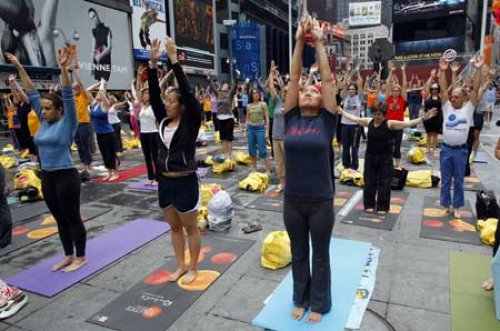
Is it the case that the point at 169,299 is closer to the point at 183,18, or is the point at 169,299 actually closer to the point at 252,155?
the point at 252,155

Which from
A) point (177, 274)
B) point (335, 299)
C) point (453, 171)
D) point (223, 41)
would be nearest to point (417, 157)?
point (453, 171)

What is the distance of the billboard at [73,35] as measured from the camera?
20.7 m

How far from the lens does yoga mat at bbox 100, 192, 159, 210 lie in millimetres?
6857

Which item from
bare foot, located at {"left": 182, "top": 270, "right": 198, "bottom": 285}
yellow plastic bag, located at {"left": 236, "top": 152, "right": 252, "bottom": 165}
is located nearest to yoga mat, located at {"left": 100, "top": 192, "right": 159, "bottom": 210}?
bare foot, located at {"left": 182, "top": 270, "right": 198, "bottom": 285}

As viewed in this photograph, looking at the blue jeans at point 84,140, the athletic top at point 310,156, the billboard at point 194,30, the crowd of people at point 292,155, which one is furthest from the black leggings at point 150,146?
the billboard at point 194,30

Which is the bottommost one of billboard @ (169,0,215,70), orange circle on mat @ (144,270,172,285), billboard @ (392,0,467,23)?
orange circle on mat @ (144,270,172,285)

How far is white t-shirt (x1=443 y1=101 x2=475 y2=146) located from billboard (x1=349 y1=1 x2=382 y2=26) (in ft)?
328

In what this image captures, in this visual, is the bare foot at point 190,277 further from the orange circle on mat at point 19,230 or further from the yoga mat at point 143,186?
the yoga mat at point 143,186

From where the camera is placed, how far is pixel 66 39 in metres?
23.7

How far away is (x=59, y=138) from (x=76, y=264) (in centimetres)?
145

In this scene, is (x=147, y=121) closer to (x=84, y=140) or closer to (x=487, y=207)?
(x=84, y=140)

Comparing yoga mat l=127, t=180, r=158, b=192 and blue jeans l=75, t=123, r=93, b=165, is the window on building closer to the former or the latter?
blue jeans l=75, t=123, r=93, b=165

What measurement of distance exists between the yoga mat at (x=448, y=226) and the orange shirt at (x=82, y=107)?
7.24 meters

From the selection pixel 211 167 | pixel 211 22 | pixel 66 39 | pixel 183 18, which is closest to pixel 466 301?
pixel 211 167
